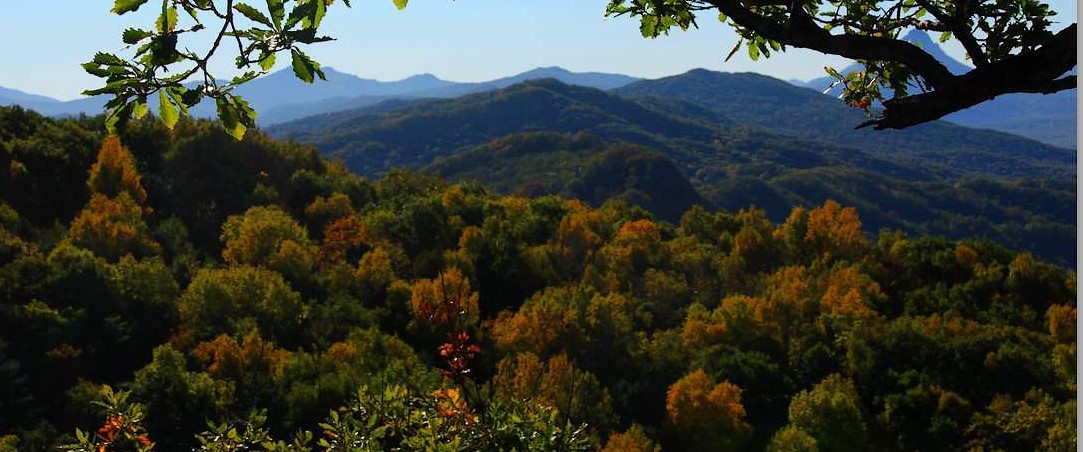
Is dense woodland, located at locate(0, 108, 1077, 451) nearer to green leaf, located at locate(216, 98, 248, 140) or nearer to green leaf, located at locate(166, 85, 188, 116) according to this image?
green leaf, located at locate(216, 98, 248, 140)

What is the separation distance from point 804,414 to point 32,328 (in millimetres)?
38772

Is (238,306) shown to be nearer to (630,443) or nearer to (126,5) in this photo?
(630,443)

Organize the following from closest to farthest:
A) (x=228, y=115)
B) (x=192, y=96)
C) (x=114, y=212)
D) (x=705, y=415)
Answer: (x=192, y=96)
(x=228, y=115)
(x=705, y=415)
(x=114, y=212)

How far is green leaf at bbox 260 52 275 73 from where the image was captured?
12.9ft

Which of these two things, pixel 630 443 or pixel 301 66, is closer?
pixel 301 66

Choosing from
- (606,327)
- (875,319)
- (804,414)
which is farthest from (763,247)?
(804,414)

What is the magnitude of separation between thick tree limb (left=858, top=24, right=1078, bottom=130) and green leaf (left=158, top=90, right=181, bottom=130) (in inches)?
135

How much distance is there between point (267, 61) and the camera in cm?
398

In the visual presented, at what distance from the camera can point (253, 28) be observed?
3775 millimetres

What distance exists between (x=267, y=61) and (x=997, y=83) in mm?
3803

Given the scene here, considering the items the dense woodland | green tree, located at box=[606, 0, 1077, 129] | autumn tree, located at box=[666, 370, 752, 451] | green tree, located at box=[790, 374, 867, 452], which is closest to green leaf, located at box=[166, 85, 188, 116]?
green tree, located at box=[606, 0, 1077, 129]

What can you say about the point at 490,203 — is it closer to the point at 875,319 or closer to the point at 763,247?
the point at 763,247

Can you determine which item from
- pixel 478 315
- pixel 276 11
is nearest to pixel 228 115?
pixel 276 11

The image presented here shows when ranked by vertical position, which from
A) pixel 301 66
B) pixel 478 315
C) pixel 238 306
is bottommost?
pixel 238 306
